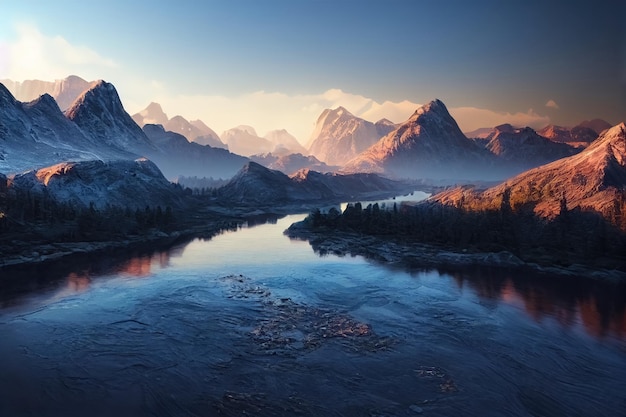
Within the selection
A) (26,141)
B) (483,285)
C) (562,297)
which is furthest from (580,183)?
(26,141)

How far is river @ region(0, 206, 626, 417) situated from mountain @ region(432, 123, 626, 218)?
135 feet

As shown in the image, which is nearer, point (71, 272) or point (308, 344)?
point (308, 344)

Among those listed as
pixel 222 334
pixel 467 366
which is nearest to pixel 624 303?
pixel 467 366

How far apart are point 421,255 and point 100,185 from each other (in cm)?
11377

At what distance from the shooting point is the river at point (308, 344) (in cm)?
3077

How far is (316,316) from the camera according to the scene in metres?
49.5

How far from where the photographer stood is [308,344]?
40.7m

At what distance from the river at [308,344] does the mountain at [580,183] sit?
41.0 meters

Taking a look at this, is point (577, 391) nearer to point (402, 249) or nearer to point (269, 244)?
point (402, 249)

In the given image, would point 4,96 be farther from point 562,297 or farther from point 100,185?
point 562,297

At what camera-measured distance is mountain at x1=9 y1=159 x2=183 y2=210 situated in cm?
12312

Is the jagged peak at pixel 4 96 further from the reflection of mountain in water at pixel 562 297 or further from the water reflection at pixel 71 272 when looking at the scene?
the reflection of mountain in water at pixel 562 297

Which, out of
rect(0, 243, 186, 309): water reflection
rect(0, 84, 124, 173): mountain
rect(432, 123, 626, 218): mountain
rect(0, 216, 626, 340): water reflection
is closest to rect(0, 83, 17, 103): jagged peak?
rect(0, 84, 124, 173): mountain

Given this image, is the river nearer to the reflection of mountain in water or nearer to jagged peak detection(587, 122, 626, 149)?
the reflection of mountain in water
